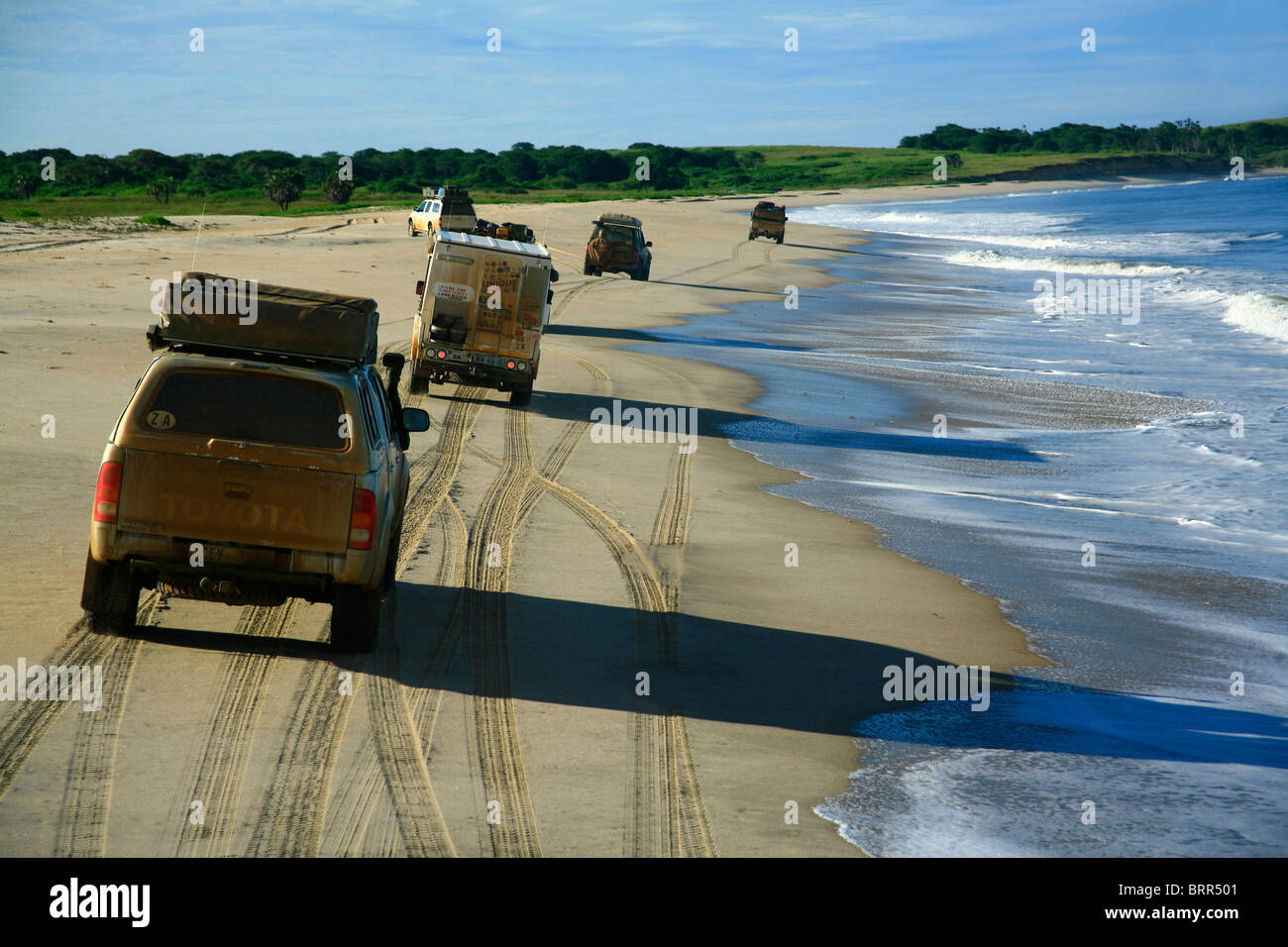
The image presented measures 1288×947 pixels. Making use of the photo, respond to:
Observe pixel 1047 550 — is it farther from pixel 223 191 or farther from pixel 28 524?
pixel 223 191

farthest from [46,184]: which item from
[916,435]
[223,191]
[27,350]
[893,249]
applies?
[916,435]

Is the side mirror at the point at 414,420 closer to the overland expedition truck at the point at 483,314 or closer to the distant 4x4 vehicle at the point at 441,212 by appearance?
the overland expedition truck at the point at 483,314

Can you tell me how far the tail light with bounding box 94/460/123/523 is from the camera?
7.81 m

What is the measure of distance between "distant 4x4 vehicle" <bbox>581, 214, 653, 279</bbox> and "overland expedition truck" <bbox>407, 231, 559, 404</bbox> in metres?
22.4

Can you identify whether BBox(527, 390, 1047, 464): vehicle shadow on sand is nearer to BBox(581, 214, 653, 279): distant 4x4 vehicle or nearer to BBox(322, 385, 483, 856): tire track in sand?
BBox(322, 385, 483, 856): tire track in sand

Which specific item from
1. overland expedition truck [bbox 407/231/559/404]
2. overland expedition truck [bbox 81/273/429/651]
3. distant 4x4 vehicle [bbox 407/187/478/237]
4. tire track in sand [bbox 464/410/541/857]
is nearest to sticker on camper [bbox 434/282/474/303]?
overland expedition truck [bbox 407/231/559/404]

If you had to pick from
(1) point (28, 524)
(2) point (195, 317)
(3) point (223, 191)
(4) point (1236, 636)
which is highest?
(3) point (223, 191)

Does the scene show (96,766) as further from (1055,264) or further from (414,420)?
(1055,264)

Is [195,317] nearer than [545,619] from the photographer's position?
Yes

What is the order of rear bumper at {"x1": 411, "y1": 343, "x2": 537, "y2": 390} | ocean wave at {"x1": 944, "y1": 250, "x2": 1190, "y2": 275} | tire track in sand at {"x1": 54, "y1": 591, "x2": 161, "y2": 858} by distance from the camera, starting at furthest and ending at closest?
ocean wave at {"x1": 944, "y1": 250, "x2": 1190, "y2": 275} → rear bumper at {"x1": 411, "y1": 343, "x2": 537, "y2": 390} → tire track in sand at {"x1": 54, "y1": 591, "x2": 161, "y2": 858}

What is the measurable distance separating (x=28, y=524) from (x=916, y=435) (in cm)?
1278

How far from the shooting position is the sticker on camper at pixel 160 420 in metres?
7.88

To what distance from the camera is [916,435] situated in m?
19.5

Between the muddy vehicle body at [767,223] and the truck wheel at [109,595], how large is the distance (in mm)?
63467
